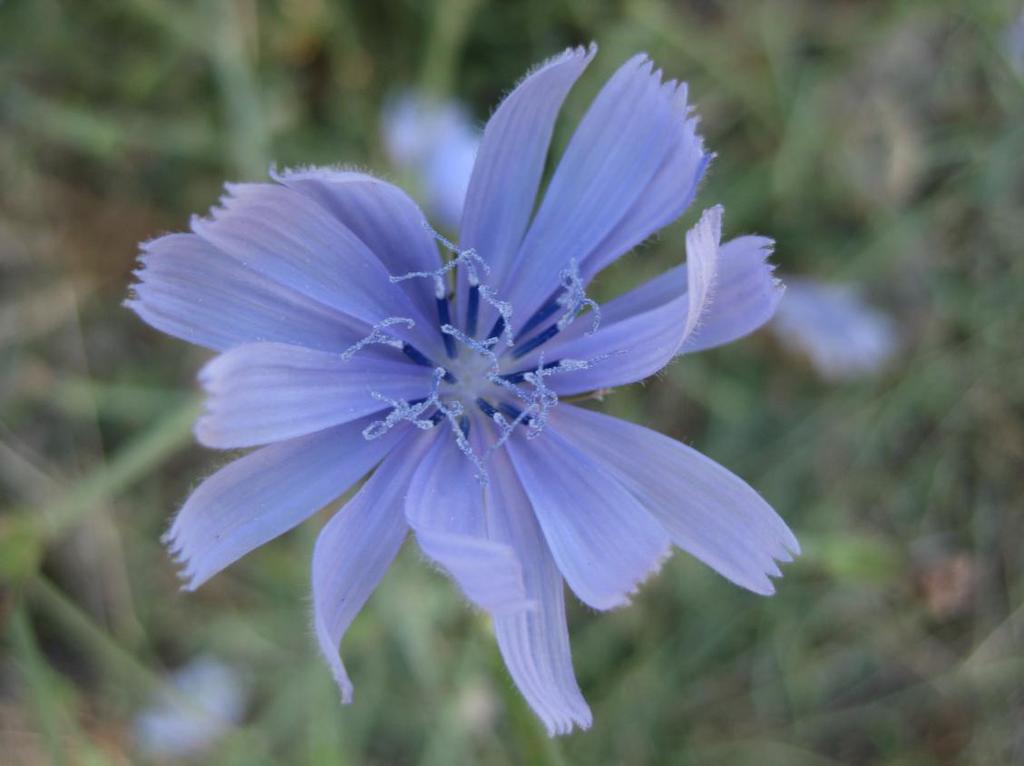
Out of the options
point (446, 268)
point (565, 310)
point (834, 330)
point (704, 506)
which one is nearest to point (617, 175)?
point (565, 310)

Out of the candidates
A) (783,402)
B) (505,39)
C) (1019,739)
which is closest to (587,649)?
(783,402)

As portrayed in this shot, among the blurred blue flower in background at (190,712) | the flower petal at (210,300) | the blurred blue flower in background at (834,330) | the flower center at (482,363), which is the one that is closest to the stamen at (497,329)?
the flower center at (482,363)

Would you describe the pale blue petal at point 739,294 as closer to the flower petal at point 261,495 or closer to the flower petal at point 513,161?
the flower petal at point 513,161

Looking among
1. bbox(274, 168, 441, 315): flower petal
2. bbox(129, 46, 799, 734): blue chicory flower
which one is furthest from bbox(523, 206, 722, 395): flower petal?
bbox(274, 168, 441, 315): flower petal

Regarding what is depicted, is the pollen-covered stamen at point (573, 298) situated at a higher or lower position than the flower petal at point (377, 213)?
lower

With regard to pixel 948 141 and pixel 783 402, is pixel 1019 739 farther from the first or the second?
pixel 948 141

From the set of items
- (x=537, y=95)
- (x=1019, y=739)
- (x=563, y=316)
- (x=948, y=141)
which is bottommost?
(x=1019, y=739)
